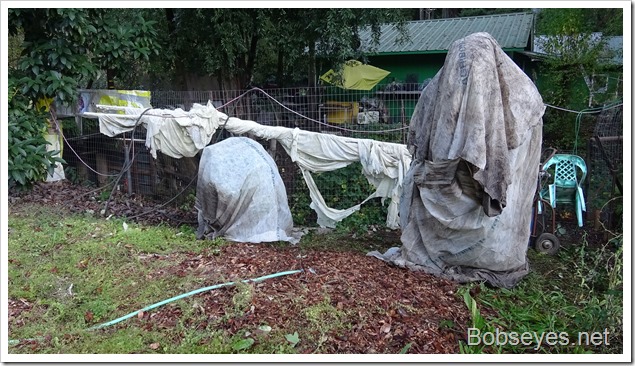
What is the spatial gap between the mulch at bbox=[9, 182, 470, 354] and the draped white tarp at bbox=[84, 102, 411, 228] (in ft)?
5.85

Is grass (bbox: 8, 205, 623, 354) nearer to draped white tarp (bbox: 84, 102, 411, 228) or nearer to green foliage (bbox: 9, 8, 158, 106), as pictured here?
draped white tarp (bbox: 84, 102, 411, 228)

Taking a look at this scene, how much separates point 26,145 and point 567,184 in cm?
734

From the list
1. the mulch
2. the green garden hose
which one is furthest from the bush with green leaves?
the green garden hose

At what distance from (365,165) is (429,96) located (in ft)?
6.77

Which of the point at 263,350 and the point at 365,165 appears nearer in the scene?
the point at 263,350

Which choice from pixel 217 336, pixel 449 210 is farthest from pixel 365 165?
pixel 217 336

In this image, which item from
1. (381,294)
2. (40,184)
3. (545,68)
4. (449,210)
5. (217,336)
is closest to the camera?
(217,336)

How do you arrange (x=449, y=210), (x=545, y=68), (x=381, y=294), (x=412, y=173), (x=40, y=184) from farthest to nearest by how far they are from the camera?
(x=545, y=68)
(x=40, y=184)
(x=412, y=173)
(x=449, y=210)
(x=381, y=294)

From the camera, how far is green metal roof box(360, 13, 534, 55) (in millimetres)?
13328

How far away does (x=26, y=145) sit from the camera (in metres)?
7.24

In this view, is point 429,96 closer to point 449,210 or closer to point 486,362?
point 449,210

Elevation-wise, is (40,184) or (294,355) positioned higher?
(40,184)

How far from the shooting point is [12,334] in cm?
340

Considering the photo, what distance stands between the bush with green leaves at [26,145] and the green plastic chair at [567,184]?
6.85m
